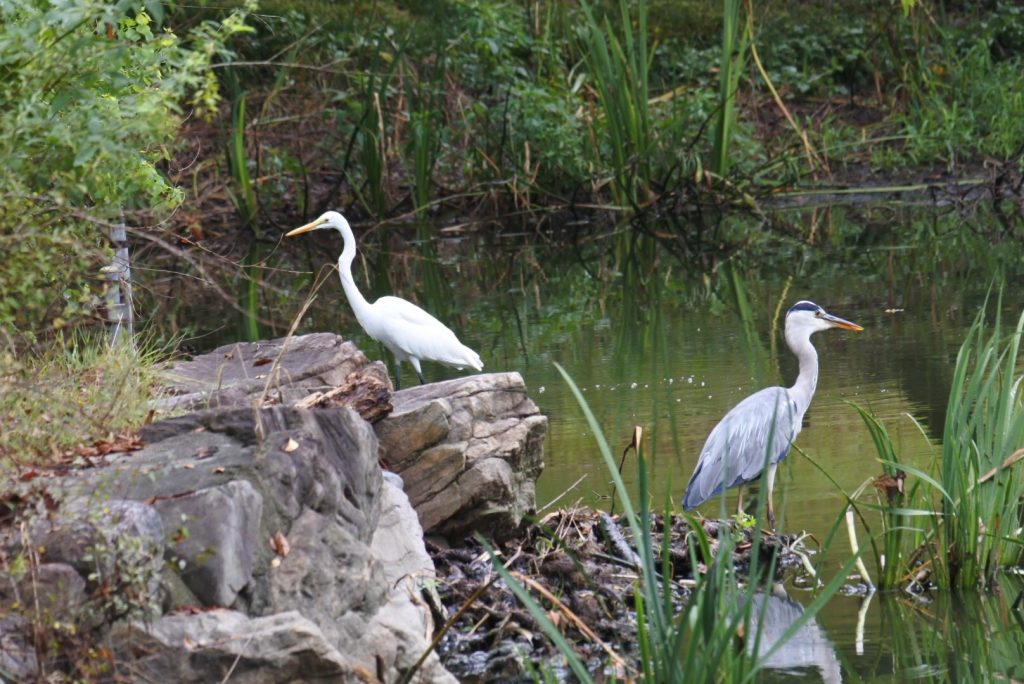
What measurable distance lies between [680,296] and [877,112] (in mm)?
8707

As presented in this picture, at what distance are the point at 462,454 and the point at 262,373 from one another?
111 centimetres

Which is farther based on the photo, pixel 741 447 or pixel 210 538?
pixel 741 447

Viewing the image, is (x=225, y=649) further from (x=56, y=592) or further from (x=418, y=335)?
(x=418, y=335)

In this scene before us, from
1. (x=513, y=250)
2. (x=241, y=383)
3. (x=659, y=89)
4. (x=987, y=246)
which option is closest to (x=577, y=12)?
(x=659, y=89)

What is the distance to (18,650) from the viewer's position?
11.4ft

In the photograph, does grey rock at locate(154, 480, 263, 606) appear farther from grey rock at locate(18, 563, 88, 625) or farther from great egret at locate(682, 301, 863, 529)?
great egret at locate(682, 301, 863, 529)

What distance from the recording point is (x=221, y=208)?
17688 mm

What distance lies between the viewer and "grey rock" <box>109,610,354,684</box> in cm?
357

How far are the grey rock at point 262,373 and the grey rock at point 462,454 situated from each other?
0.21 metres

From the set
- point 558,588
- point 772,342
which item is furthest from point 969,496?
point 772,342

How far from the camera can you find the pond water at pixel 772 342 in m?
4.87

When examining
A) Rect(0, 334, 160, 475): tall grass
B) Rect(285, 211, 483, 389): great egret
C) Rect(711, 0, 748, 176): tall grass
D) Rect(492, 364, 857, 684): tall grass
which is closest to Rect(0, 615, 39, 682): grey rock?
Rect(0, 334, 160, 475): tall grass

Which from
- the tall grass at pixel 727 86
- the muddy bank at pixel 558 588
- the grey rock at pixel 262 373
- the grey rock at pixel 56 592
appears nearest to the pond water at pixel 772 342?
the muddy bank at pixel 558 588

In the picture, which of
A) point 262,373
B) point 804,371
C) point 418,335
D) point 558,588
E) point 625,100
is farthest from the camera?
point 625,100
